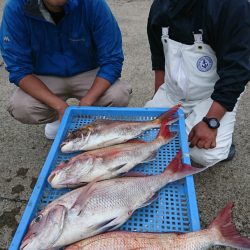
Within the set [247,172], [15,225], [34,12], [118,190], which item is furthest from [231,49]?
[15,225]

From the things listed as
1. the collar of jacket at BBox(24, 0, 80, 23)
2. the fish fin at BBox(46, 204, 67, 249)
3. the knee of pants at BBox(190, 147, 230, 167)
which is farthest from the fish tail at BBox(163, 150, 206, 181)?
the collar of jacket at BBox(24, 0, 80, 23)

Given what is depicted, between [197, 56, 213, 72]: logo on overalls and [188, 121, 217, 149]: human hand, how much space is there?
445 millimetres

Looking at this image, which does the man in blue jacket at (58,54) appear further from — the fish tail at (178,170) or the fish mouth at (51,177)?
the fish tail at (178,170)

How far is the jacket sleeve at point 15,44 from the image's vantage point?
2.48 metres

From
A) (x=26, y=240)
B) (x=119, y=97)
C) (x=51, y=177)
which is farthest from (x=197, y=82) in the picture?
(x=26, y=240)

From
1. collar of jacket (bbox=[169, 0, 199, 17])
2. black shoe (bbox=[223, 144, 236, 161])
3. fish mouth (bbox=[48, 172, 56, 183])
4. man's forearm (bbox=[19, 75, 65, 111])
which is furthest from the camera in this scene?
→ black shoe (bbox=[223, 144, 236, 161])

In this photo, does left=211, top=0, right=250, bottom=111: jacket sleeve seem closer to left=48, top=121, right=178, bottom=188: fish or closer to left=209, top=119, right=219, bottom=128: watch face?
left=209, top=119, right=219, bottom=128: watch face

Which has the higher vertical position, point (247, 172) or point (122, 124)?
point (122, 124)

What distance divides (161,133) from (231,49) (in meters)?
0.73

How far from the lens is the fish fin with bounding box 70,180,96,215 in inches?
59.1

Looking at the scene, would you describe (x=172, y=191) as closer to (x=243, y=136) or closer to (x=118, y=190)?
(x=118, y=190)

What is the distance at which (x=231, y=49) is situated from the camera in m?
2.15

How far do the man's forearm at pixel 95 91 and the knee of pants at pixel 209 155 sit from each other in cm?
83

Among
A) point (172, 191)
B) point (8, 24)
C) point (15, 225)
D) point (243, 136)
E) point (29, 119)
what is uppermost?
point (8, 24)
